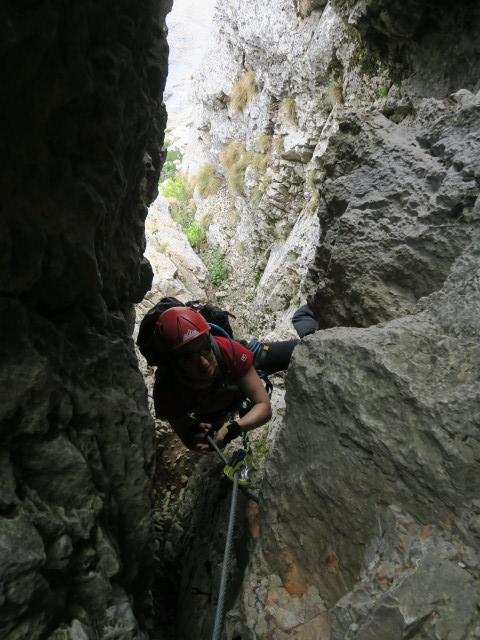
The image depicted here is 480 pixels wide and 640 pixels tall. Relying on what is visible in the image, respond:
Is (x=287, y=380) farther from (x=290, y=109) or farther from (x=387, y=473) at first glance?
(x=290, y=109)

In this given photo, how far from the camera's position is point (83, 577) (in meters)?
2.70

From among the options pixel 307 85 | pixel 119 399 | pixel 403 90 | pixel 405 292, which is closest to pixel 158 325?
pixel 119 399

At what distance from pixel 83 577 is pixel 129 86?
318cm

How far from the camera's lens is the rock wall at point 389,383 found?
2188 millimetres

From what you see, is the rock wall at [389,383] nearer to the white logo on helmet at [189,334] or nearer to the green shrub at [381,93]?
the green shrub at [381,93]

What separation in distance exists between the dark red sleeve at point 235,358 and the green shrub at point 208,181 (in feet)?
42.6

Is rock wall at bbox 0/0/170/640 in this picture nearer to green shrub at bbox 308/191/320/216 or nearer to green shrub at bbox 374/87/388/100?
green shrub at bbox 374/87/388/100

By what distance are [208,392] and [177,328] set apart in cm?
95

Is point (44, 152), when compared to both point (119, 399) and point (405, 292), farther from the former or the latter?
point (405, 292)

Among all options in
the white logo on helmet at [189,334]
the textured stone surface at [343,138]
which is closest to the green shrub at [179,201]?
the textured stone surface at [343,138]

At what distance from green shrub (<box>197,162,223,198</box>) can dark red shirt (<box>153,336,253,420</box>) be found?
507 inches

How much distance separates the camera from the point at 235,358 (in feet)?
14.5

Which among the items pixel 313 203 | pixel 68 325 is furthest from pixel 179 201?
pixel 68 325

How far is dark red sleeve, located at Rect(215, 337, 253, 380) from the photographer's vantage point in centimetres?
438
